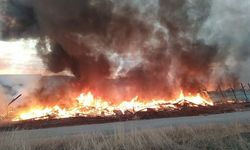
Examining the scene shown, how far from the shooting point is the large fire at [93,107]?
32.5 metres

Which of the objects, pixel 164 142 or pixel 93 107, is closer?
pixel 164 142

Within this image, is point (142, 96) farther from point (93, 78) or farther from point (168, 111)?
point (168, 111)

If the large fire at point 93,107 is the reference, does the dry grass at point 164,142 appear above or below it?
below

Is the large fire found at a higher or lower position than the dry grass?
higher

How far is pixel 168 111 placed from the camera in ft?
105

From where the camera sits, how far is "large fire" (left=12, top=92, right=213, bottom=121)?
1278 inches

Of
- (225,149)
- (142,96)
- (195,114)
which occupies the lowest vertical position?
(225,149)

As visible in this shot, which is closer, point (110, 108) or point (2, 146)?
point (2, 146)

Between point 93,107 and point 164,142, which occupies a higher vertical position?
point 93,107

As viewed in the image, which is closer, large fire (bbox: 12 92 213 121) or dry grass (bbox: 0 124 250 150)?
dry grass (bbox: 0 124 250 150)

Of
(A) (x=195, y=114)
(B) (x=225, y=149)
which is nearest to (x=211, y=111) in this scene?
(A) (x=195, y=114)

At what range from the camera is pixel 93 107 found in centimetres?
3444

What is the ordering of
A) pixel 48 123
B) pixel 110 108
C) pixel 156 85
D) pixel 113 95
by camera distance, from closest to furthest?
pixel 48 123 < pixel 110 108 < pixel 113 95 < pixel 156 85

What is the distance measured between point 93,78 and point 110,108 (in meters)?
6.02
